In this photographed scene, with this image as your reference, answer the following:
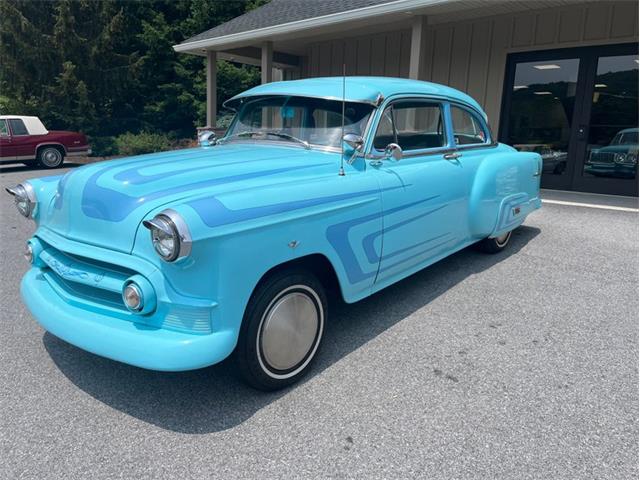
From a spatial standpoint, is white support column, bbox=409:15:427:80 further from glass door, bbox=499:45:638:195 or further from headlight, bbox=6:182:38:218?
headlight, bbox=6:182:38:218

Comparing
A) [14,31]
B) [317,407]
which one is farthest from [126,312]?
[14,31]

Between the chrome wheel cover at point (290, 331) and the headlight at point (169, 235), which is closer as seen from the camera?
the headlight at point (169, 235)

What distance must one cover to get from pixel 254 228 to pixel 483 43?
8.79 m

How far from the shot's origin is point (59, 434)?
7.16 ft

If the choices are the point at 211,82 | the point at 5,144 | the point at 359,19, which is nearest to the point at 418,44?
the point at 359,19

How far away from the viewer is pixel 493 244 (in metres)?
5.10

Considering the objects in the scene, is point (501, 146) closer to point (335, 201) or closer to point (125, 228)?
point (335, 201)

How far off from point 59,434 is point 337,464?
1271 millimetres

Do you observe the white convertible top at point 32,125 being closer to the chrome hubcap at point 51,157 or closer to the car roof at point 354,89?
the chrome hubcap at point 51,157

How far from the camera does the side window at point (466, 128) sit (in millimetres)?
4219

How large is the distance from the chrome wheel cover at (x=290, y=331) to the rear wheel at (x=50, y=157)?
13460 millimetres

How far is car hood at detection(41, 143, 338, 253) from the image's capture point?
230cm

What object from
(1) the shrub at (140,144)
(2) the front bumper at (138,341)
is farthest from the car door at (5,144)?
(2) the front bumper at (138,341)

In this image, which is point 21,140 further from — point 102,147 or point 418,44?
point 418,44
